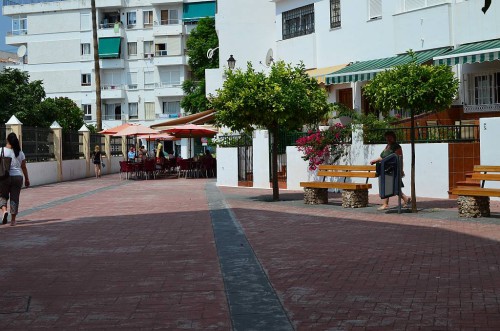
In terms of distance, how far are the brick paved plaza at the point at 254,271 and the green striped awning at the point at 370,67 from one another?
329 inches

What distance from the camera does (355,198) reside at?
1833 cm

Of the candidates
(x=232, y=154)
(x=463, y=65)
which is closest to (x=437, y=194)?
(x=463, y=65)

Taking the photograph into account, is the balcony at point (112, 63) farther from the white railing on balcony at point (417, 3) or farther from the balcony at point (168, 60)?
the white railing on balcony at point (417, 3)

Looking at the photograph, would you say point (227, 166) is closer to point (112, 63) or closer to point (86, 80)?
point (112, 63)

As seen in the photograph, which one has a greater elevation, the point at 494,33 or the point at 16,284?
the point at 494,33

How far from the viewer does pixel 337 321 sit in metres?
7.02

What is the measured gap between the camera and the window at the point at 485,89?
23875 millimetres

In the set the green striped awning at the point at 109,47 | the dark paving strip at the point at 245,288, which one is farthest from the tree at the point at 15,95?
the dark paving strip at the point at 245,288

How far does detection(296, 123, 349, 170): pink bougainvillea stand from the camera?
23.3 meters

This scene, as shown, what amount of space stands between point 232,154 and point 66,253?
18151mm

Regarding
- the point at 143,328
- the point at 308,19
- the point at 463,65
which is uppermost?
the point at 308,19

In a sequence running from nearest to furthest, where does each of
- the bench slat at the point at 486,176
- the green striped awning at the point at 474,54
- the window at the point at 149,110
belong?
the bench slat at the point at 486,176 < the green striped awning at the point at 474,54 < the window at the point at 149,110

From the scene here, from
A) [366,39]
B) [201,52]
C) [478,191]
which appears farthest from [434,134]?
[201,52]

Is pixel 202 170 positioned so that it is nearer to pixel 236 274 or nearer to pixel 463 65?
pixel 463 65
